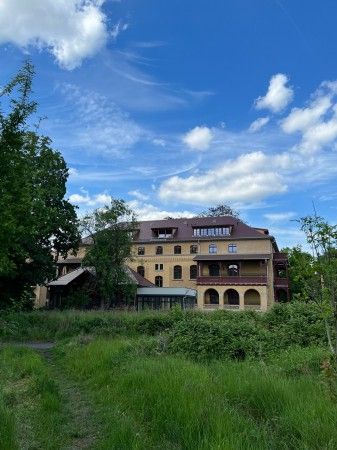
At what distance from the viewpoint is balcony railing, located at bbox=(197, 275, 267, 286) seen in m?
52.4

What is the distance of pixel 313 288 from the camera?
227 inches

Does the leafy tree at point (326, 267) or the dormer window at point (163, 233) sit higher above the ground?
the dormer window at point (163, 233)

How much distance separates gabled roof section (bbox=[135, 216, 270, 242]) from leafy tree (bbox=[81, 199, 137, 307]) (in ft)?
60.3

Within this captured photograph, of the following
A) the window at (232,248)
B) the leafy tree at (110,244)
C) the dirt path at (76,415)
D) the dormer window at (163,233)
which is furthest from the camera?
the dormer window at (163,233)

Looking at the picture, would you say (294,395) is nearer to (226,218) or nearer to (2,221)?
(2,221)

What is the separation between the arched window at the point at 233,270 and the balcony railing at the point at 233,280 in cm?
231

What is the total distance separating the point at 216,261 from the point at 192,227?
680 cm

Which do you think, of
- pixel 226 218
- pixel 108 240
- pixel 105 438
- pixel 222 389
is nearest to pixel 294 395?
pixel 222 389

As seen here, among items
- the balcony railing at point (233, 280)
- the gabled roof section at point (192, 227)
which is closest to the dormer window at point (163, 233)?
the gabled roof section at point (192, 227)

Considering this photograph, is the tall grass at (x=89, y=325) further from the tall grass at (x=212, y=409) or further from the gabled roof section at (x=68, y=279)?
the gabled roof section at (x=68, y=279)

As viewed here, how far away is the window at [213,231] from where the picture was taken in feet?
189

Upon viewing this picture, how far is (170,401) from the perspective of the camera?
622 centimetres

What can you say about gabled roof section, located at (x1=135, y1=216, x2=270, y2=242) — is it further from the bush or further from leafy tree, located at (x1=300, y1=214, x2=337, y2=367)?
leafy tree, located at (x1=300, y1=214, x2=337, y2=367)

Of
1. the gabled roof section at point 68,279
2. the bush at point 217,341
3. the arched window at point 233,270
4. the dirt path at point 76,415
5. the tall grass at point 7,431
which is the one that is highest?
the arched window at point 233,270
